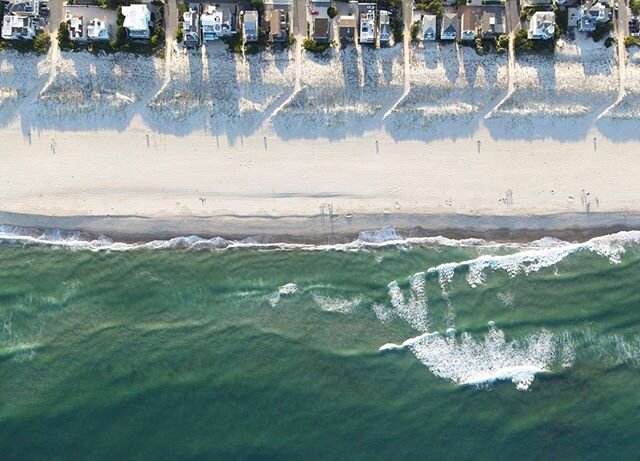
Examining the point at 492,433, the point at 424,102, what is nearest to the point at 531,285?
the point at 492,433

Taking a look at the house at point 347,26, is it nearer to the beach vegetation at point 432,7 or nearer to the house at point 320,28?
the house at point 320,28

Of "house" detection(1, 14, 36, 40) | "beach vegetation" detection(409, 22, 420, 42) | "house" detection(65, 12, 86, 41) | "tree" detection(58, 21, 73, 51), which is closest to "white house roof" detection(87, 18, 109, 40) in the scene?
"house" detection(65, 12, 86, 41)

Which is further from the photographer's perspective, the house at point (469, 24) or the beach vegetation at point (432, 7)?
the beach vegetation at point (432, 7)

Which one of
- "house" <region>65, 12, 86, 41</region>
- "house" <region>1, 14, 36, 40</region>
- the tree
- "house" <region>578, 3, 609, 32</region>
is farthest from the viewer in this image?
the tree

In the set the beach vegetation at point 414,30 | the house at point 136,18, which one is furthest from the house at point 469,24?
the house at point 136,18

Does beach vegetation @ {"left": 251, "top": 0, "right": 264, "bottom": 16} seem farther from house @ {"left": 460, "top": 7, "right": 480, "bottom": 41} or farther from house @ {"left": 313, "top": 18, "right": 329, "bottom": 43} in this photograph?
house @ {"left": 460, "top": 7, "right": 480, "bottom": 41}

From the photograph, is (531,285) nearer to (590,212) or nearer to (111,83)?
(590,212)
